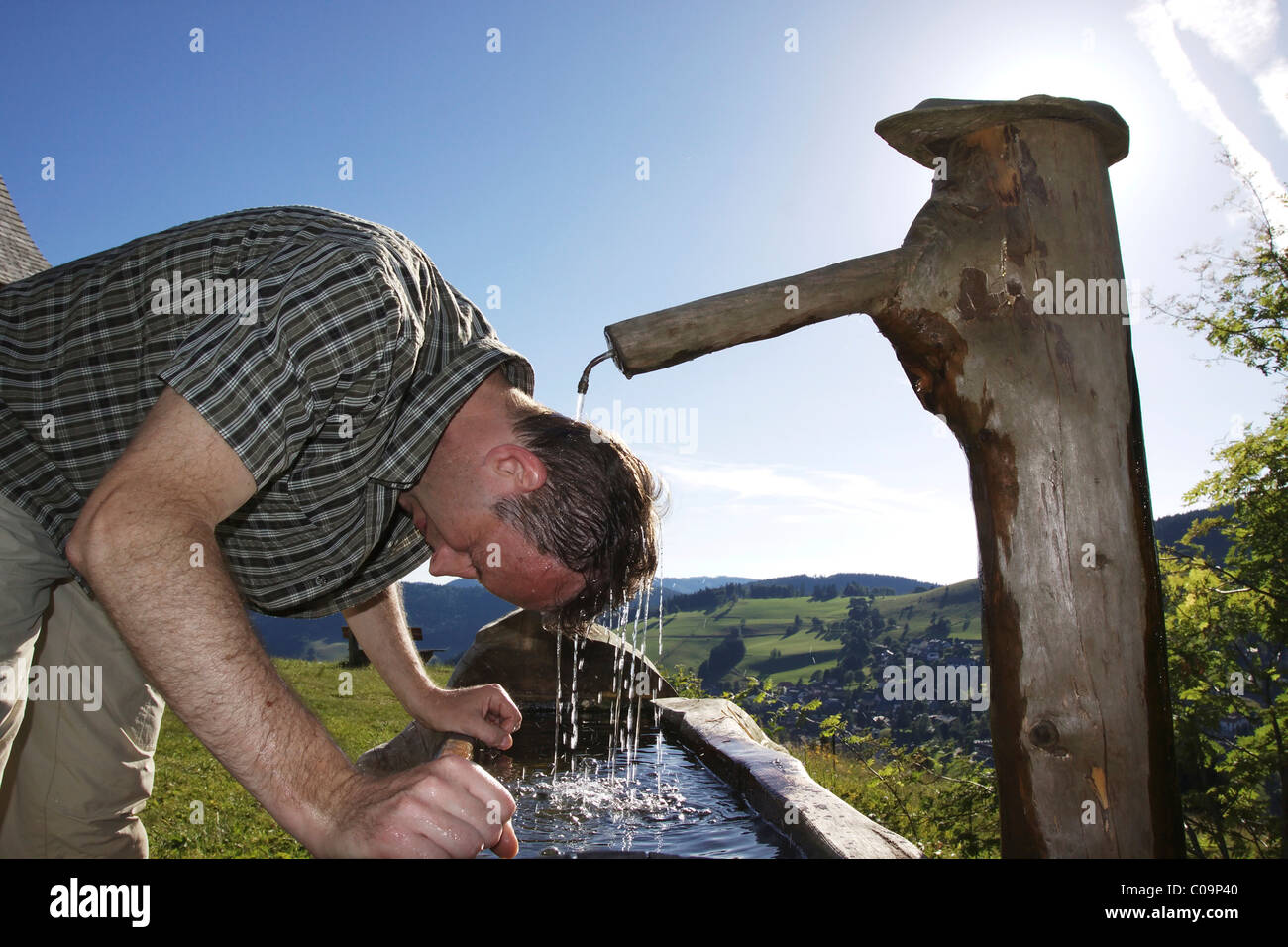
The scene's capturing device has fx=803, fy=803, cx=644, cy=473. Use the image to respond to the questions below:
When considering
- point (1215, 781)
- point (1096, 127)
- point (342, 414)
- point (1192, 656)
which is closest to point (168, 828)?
point (342, 414)

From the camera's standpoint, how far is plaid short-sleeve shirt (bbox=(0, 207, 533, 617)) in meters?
1.44

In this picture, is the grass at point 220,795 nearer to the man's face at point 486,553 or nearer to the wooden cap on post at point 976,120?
the man's face at point 486,553

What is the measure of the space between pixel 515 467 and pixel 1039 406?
4.57 feet

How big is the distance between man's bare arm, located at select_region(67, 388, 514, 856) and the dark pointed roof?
664 inches

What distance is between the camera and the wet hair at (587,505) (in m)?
2.18

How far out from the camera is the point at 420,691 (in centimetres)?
259

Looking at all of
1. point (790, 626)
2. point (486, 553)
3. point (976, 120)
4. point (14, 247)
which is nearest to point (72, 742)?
point (486, 553)

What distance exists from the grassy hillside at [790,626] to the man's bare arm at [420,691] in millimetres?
44385

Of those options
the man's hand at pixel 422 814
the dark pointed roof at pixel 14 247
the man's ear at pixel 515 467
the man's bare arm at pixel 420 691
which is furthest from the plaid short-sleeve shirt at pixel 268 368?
the dark pointed roof at pixel 14 247
